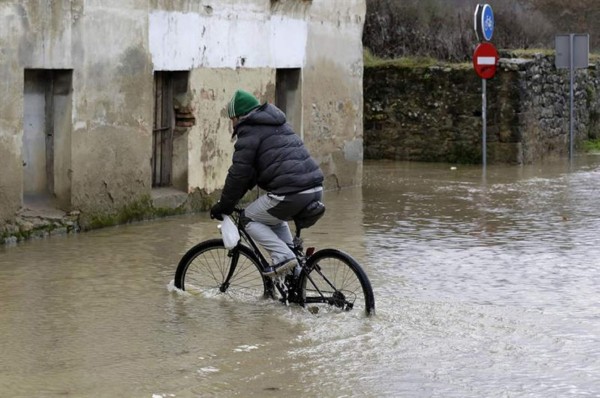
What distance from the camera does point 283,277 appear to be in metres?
9.18

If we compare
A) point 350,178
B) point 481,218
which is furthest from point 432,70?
point 481,218

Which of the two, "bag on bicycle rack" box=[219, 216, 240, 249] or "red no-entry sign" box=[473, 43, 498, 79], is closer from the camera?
"bag on bicycle rack" box=[219, 216, 240, 249]

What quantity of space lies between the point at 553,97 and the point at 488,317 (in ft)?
52.9

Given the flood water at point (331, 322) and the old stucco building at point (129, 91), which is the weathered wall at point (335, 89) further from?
the flood water at point (331, 322)

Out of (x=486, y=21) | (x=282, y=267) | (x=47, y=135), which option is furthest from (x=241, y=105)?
(x=486, y=21)

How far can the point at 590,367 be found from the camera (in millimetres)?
7598

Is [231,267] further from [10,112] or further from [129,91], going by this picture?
[129,91]

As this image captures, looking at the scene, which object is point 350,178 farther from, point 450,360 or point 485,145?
point 450,360

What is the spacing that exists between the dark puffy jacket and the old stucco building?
4.09 meters

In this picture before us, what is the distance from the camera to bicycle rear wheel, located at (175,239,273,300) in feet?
30.9

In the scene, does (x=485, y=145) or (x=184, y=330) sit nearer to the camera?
(x=184, y=330)

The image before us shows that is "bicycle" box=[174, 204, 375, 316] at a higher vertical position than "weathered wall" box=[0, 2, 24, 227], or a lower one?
lower

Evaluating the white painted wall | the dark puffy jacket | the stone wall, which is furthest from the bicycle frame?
the stone wall

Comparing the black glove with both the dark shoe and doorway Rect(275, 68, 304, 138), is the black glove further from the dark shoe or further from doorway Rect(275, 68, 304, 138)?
doorway Rect(275, 68, 304, 138)
